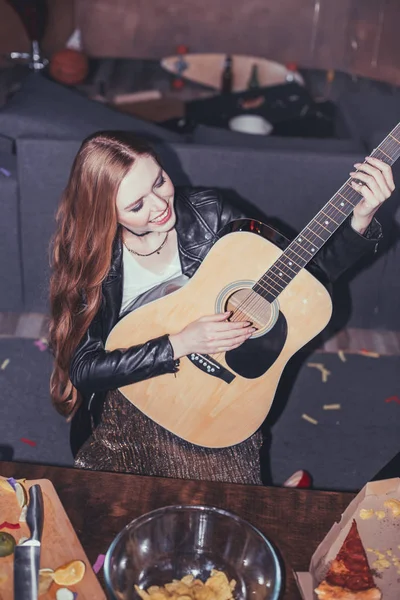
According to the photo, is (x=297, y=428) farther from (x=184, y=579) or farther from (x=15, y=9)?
(x=15, y=9)

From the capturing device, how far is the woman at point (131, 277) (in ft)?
6.40

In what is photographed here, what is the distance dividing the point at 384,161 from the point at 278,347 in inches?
22.3

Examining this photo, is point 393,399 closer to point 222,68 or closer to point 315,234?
point 315,234

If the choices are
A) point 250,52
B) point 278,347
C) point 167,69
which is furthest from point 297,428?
point 250,52

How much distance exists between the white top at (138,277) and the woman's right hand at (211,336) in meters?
0.23

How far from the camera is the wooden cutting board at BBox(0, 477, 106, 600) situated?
1360 millimetres

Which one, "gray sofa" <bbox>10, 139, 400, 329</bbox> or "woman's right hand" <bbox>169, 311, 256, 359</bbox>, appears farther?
"gray sofa" <bbox>10, 139, 400, 329</bbox>

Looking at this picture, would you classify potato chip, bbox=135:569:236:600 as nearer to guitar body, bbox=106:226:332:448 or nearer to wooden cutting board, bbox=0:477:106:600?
wooden cutting board, bbox=0:477:106:600

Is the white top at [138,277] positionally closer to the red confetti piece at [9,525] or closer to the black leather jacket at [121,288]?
the black leather jacket at [121,288]

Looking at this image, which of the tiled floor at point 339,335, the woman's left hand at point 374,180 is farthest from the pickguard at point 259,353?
the tiled floor at point 339,335

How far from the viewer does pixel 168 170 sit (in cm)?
326

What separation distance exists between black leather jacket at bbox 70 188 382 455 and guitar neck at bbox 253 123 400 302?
75 mm

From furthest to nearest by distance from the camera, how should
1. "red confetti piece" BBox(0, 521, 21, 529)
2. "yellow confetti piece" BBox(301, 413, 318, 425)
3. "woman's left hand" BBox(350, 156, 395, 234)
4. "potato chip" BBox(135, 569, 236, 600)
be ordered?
1. "yellow confetti piece" BBox(301, 413, 318, 425)
2. "woman's left hand" BBox(350, 156, 395, 234)
3. "red confetti piece" BBox(0, 521, 21, 529)
4. "potato chip" BBox(135, 569, 236, 600)

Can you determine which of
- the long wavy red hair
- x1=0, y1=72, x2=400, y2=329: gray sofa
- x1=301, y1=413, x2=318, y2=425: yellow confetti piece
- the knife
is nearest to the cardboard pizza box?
the knife
